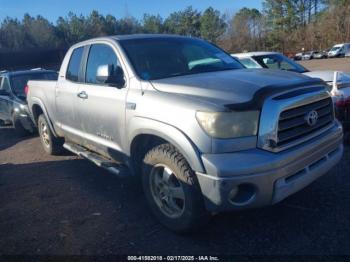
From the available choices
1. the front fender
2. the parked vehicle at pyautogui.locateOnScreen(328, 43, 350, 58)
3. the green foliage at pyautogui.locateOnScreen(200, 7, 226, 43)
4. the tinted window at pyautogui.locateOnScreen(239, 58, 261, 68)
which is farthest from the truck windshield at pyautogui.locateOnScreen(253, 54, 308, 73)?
the green foliage at pyautogui.locateOnScreen(200, 7, 226, 43)

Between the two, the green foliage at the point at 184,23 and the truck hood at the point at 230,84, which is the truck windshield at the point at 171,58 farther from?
the green foliage at the point at 184,23

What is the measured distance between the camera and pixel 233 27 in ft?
250

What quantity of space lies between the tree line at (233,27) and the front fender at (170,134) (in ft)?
211

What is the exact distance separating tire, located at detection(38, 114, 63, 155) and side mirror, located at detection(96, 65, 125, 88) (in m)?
2.72

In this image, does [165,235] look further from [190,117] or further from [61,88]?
[61,88]

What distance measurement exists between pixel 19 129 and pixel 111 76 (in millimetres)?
5942

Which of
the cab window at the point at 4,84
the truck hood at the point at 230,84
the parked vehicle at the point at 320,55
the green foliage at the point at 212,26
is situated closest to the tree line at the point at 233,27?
the green foliage at the point at 212,26

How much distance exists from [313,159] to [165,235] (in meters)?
1.57

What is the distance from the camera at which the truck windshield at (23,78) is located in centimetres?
968

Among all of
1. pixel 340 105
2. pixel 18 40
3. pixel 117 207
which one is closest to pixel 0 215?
pixel 117 207

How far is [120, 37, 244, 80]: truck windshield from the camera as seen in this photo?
13.9 feet

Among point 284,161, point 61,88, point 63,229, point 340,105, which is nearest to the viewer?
point 284,161

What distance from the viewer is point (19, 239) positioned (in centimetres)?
389

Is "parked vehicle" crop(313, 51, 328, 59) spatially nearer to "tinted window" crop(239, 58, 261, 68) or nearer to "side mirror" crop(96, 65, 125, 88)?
"tinted window" crop(239, 58, 261, 68)
